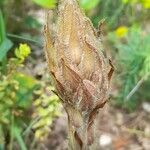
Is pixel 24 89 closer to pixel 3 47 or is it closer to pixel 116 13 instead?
pixel 3 47

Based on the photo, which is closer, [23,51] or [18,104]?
[23,51]

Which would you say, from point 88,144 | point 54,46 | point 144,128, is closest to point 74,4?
point 54,46

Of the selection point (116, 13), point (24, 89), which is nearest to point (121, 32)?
point (116, 13)

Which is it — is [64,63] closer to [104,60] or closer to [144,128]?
[104,60]

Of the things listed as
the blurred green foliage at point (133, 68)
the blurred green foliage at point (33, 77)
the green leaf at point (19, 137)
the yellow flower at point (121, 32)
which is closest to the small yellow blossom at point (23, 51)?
the blurred green foliage at point (33, 77)

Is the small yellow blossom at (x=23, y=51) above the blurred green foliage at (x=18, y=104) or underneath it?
above

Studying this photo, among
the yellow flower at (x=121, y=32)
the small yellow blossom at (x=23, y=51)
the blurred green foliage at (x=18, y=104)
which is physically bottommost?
the blurred green foliage at (x=18, y=104)

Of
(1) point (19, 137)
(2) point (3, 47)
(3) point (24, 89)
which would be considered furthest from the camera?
(3) point (24, 89)

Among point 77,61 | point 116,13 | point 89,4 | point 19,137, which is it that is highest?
point 77,61

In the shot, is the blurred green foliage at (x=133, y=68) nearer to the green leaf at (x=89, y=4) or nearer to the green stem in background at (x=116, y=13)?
the green stem in background at (x=116, y=13)

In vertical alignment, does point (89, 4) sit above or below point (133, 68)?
above
